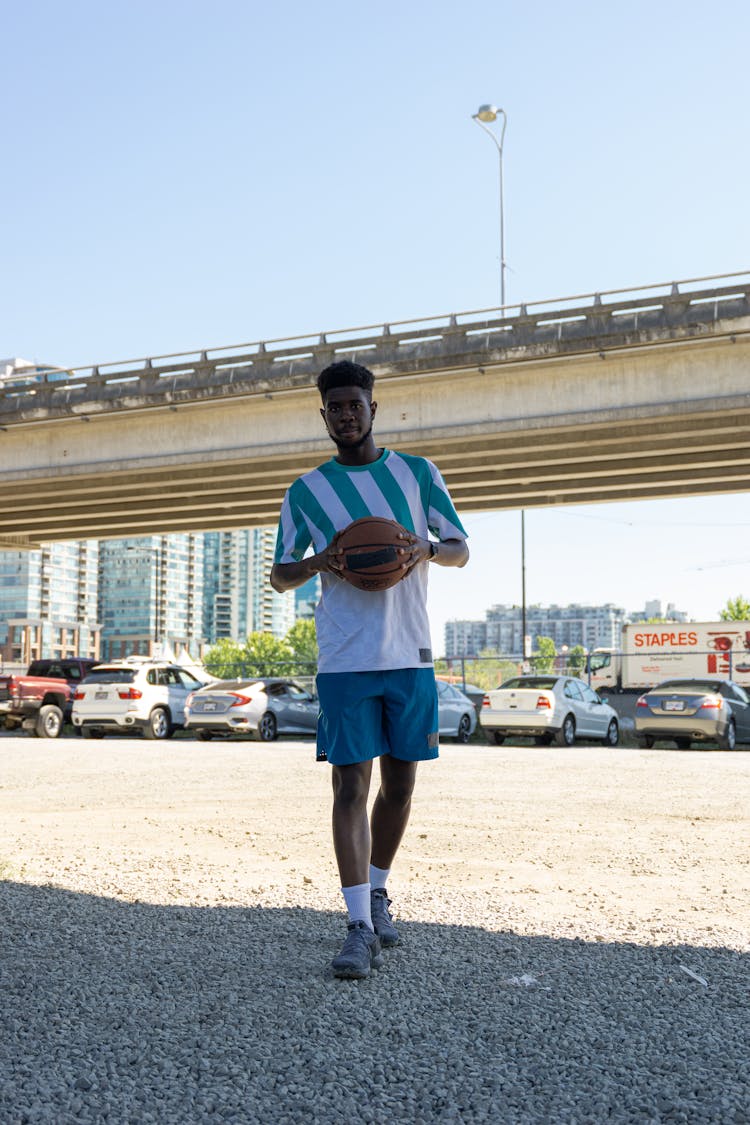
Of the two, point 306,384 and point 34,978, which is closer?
point 34,978

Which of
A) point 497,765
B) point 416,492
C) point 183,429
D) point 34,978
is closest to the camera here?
point 34,978

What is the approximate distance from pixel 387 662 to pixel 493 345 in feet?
75.8

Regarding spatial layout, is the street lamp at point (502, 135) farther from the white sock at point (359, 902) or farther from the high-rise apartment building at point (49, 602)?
the high-rise apartment building at point (49, 602)


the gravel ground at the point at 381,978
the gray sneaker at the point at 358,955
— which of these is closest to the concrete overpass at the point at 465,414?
the gravel ground at the point at 381,978

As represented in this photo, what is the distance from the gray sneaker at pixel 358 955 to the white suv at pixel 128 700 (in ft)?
68.4

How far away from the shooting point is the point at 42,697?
83.2ft

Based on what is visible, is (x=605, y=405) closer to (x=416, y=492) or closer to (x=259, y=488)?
(x=259, y=488)

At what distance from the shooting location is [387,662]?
4.25 metres

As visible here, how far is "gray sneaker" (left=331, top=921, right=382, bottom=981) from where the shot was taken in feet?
12.9

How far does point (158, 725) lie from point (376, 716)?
70.2 feet

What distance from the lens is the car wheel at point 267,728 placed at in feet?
78.2

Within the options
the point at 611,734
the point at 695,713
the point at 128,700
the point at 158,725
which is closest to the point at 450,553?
the point at 695,713

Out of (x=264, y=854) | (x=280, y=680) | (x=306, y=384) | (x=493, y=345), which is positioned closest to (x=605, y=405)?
(x=493, y=345)

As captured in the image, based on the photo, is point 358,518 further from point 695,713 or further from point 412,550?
point 695,713
